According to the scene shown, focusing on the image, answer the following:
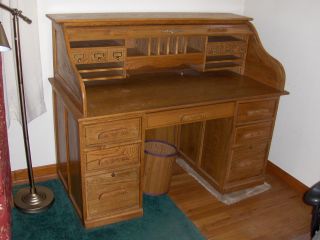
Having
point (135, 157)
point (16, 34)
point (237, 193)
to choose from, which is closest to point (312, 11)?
point (237, 193)

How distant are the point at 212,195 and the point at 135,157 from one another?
2.63 feet

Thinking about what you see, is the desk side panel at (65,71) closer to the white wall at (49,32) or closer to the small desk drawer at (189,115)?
the white wall at (49,32)

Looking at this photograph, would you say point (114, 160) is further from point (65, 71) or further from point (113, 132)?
point (65, 71)

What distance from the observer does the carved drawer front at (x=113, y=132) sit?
75.8 inches

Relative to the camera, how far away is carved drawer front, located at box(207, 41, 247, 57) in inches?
96.0

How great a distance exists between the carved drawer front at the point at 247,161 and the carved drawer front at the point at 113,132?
2.63 ft

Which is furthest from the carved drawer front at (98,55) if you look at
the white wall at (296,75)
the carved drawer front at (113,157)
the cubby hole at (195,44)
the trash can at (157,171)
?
the white wall at (296,75)

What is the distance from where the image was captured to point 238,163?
2531 mm

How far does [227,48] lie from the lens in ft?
8.25

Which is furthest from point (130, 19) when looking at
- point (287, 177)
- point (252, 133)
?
point (287, 177)

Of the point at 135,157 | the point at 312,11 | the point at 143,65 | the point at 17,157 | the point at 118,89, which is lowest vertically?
the point at 17,157

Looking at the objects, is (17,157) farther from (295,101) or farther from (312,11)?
(312,11)

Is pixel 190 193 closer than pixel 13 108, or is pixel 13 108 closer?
pixel 13 108

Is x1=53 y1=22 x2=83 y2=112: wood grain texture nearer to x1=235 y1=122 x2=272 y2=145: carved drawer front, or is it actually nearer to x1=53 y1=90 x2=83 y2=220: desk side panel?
x1=53 y1=90 x2=83 y2=220: desk side panel
